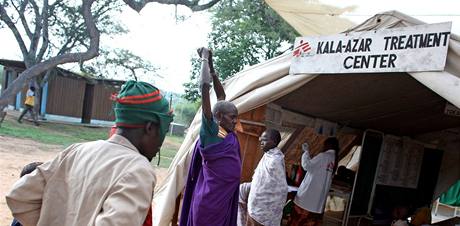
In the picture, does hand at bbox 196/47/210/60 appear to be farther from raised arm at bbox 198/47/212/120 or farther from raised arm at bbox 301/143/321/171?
raised arm at bbox 301/143/321/171

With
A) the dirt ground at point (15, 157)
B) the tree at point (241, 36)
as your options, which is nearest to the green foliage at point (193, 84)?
the tree at point (241, 36)

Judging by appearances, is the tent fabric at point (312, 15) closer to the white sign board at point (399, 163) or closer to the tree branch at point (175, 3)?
the white sign board at point (399, 163)

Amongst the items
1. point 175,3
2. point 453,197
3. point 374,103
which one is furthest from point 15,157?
point 453,197

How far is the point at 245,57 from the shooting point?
36.6 ft

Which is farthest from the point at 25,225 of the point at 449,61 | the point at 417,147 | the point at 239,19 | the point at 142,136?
the point at 239,19

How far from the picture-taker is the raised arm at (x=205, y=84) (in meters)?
2.95

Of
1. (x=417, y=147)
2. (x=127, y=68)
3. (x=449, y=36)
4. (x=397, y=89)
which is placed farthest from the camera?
(x=127, y=68)

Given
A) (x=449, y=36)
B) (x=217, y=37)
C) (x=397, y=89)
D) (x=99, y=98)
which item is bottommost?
(x=99, y=98)

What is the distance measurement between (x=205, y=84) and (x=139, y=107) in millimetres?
1567

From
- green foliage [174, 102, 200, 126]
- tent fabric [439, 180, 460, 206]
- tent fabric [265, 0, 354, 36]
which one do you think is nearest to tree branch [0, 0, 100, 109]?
tent fabric [265, 0, 354, 36]

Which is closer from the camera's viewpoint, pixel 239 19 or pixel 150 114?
pixel 150 114

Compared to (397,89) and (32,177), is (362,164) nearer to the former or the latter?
(397,89)

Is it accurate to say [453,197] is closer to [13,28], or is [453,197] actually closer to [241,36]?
Result: [241,36]

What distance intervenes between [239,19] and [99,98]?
35.2ft
